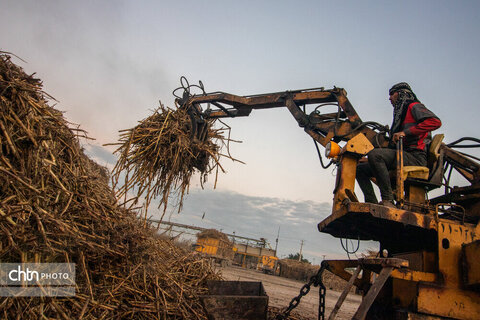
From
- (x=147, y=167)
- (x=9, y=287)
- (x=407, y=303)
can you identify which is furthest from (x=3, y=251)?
(x=407, y=303)

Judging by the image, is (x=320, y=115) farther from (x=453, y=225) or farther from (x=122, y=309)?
(x=122, y=309)

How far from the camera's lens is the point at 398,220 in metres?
3.07

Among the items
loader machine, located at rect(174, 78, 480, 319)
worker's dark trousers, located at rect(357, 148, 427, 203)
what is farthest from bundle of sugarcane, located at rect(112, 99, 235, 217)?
worker's dark trousers, located at rect(357, 148, 427, 203)

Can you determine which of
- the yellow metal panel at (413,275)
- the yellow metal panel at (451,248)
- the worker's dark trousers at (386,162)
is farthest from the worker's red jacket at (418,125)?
the yellow metal panel at (413,275)

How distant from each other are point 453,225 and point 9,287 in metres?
4.24

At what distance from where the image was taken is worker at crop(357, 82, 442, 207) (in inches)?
142

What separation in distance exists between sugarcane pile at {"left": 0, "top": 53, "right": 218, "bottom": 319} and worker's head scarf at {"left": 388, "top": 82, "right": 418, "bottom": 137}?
3683mm

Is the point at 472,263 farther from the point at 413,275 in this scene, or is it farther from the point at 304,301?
the point at 304,301

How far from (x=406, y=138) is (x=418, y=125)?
26 cm

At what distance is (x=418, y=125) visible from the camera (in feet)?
12.1

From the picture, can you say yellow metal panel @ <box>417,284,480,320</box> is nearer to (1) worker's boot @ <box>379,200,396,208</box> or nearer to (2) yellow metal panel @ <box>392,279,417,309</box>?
(2) yellow metal panel @ <box>392,279,417,309</box>

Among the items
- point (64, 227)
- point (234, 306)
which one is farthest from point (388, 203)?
point (64, 227)

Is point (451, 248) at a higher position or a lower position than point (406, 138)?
lower

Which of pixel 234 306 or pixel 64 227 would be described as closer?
pixel 64 227
